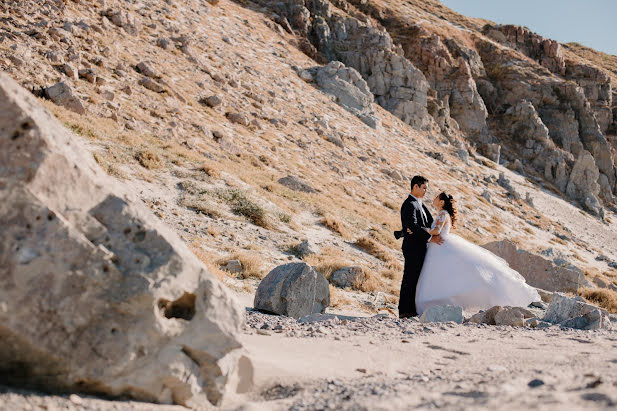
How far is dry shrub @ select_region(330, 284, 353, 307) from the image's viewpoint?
8.00 meters

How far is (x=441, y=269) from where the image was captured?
23.0ft

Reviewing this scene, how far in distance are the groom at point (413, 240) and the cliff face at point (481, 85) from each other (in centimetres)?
3542

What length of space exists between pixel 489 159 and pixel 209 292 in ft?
155

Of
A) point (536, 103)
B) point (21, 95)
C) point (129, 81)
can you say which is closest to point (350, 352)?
point (21, 95)

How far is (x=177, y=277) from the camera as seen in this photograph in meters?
2.86

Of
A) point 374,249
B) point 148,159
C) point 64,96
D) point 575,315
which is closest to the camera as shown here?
point 575,315

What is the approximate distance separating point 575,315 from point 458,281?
1.56m

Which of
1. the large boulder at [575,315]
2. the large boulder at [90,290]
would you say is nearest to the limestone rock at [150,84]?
the large boulder at [575,315]

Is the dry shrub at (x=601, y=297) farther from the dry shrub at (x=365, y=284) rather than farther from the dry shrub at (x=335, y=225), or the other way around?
the dry shrub at (x=335, y=225)

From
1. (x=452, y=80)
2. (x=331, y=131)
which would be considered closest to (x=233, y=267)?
(x=331, y=131)

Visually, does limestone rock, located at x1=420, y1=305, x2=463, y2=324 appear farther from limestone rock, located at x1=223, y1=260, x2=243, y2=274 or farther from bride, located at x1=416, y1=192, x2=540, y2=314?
limestone rock, located at x1=223, y1=260, x2=243, y2=274

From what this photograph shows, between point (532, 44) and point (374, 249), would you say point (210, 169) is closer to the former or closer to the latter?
point (374, 249)

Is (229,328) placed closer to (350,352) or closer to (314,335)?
(350,352)

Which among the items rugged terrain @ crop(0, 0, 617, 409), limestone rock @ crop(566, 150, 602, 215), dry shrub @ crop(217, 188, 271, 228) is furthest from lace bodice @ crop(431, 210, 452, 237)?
limestone rock @ crop(566, 150, 602, 215)
